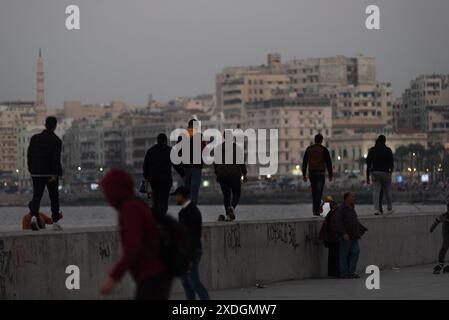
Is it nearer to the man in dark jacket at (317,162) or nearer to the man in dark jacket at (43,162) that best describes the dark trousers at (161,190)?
the man in dark jacket at (43,162)

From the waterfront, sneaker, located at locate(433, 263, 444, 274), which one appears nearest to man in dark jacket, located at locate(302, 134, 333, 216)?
sneaker, located at locate(433, 263, 444, 274)

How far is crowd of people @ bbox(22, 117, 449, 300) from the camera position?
1352 cm

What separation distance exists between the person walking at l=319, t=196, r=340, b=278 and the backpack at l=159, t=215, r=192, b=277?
1088cm

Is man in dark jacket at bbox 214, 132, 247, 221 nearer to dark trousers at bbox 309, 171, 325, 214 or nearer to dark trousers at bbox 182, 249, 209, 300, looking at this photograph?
dark trousers at bbox 309, 171, 325, 214

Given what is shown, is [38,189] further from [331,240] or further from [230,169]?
[331,240]

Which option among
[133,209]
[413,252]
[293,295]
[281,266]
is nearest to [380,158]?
[413,252]

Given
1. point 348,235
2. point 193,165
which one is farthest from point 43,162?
point 348,235

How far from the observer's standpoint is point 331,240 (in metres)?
25.2

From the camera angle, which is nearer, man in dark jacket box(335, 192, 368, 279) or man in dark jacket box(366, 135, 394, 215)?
man in dark jacket box(335, 192, 368, 279)

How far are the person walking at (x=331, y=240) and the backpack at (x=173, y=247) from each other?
10.9m

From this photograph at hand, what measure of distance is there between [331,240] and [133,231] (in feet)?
39.4

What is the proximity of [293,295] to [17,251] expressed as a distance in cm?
422

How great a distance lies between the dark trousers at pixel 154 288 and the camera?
537 inches
